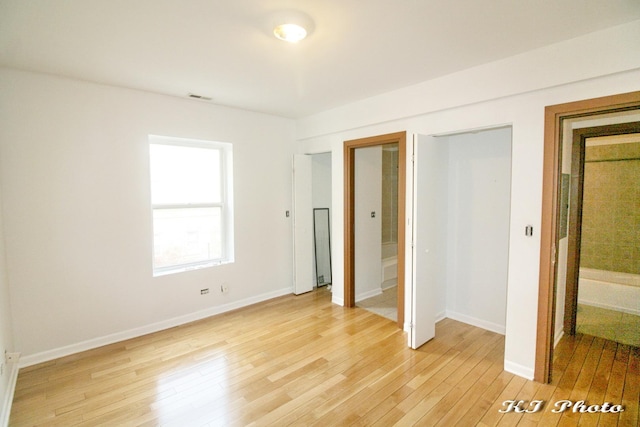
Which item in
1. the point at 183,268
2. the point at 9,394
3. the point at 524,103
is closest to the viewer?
the point at 9,394

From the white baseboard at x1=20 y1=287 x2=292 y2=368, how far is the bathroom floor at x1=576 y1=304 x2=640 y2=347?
3.86 metres

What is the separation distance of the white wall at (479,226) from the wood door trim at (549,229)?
2.86 feet

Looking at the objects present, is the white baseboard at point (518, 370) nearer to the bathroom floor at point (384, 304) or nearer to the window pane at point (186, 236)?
the bathroom floor at point (384, 304)

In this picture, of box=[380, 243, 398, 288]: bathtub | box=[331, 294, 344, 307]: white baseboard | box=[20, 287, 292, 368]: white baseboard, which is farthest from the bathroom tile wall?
box=[20, 287, 292, 368]: white baseboard

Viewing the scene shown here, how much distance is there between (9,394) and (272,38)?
3294 millimetres

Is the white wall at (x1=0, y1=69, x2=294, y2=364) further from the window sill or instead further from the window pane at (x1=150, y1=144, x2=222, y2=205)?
the window pane at (x1=150, y1=144, x2=222, y2=205)

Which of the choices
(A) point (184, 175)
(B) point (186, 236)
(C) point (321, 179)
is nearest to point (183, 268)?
(B) point (186, 236)

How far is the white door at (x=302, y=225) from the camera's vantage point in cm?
456

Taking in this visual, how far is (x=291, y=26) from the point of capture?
1.95m

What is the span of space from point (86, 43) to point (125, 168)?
1.30m

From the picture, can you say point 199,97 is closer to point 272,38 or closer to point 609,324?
point 272,38

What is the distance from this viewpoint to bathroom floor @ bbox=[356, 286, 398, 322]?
12.7ft

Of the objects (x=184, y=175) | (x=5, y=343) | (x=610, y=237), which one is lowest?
(x=5, y=343)

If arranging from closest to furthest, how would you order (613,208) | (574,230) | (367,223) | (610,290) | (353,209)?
(574,230) → (353,209) → (610,290) → (367,223) → (613,208)
